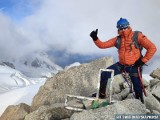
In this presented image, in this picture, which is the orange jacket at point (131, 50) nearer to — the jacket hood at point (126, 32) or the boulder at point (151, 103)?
the jacket hood at point (126, 32)

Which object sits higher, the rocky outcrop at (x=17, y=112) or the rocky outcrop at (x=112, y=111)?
the rocky outcrop at (x=17, y=112)

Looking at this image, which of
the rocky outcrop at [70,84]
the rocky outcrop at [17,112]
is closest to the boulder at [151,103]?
the rocky outcrop at [70,84]

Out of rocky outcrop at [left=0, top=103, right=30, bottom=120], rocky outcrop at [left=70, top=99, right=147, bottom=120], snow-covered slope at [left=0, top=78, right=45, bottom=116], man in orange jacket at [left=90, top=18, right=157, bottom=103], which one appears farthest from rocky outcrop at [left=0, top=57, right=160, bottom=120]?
snow-covered slope at [left=0, top=78, right=45, bottom=116]

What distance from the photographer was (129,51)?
12.8 metres

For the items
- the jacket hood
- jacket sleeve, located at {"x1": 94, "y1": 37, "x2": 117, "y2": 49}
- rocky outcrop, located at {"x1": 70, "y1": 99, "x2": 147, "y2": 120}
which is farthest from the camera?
jacket sleeve, located at {"x1": 94, "y1": 37, "x2": 117, "y2": 49}

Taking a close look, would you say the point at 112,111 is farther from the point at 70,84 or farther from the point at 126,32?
the point at 70,84

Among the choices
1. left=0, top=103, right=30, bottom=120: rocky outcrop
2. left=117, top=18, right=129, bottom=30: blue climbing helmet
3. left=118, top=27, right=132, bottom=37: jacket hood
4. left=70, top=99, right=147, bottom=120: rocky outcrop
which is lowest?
left=70, top=99, right=147, bottom=120: rocky outcrop

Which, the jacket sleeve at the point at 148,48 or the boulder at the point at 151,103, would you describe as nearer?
the jacket sleeve at the point at 148,48

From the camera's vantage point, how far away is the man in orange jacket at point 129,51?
490 inches

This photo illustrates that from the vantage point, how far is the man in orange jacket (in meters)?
12.4

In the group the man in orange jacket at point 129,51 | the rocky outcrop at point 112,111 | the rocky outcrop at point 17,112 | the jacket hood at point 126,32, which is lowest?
the rocky outcrop at point 112,111

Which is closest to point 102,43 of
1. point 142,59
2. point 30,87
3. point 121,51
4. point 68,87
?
point 121,51

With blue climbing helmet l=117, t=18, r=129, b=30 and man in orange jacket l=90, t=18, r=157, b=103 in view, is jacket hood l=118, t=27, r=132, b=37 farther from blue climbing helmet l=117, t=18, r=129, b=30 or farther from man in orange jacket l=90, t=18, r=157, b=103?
blue climbing helmet l=117, t=18, r=129, b=30

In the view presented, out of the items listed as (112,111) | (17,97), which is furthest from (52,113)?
(17,97)
